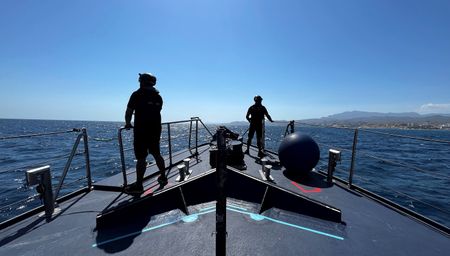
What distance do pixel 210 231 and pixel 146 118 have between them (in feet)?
7.23

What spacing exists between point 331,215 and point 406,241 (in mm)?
876

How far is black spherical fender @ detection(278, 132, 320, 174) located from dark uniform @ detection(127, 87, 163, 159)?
3.01 meters

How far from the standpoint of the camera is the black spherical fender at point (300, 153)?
16.5 feet

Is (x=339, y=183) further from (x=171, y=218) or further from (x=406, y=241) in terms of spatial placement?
(x=171, y=218)

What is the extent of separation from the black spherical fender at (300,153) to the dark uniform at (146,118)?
3.01m

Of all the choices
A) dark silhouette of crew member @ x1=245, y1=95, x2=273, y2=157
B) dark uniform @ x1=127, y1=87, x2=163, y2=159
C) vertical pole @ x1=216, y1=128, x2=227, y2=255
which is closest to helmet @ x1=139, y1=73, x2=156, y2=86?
dark uniform @ x1=127, y1=87, x2=163, y2=159

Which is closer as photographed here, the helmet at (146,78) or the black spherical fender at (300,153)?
the helmet at (146,78)

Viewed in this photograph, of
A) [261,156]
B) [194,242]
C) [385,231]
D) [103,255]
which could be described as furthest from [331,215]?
[261,156]

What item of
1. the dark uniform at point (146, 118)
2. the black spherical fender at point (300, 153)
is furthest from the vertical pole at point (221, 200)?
the black spherical fender at point (300, 153)

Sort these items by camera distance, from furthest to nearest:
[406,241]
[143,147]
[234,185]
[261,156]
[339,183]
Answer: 1. [261,156]
2. [339,183]
3. [143,147]
4. [234,185]
5. [406,241]

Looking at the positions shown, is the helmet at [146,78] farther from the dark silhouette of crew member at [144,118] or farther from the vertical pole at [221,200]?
the vertical pole at [221,200]

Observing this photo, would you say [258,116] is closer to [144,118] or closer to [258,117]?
[258,117]

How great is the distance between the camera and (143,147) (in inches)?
156

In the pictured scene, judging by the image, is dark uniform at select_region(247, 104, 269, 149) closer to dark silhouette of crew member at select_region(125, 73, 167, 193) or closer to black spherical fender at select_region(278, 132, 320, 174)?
black spherical fender at select_region(278, 132, 320, 174)
